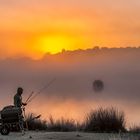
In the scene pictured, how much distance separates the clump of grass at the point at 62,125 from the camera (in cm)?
4056

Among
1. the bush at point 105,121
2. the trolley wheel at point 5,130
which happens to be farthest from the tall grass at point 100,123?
the trolley wheel at point 5,130

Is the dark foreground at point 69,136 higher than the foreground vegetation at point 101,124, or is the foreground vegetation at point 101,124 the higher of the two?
the foreground vegetation at point 101,124

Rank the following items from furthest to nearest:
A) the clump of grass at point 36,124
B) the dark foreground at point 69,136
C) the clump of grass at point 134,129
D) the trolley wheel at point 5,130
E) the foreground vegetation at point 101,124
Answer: the clump of grass at point 36,124, the foreground vegetation at point 101,124, the clump of grass at point 134,129, the trolley wheel at point 5,130, the dark foreground at point 69,136

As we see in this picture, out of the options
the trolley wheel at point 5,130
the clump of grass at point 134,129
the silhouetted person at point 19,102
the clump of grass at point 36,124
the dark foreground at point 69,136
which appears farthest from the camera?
the clump of grass at point 36,124

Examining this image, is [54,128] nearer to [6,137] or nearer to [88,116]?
[88,116]

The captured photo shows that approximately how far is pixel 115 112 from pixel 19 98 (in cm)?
495

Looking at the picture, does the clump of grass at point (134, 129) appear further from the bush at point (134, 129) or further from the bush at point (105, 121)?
the bush at point (105, 121)

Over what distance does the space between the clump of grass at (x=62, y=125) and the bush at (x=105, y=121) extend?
102cm

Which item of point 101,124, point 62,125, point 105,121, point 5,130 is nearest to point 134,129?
point 105,121

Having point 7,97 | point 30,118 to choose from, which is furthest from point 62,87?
point 30,118

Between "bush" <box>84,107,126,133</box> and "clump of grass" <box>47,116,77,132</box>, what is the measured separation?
102 centimetres

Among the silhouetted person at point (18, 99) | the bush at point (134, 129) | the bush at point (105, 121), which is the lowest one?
the bush at point (134, 129)

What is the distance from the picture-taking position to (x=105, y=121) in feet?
128

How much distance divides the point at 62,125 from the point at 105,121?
3076 millimetres
